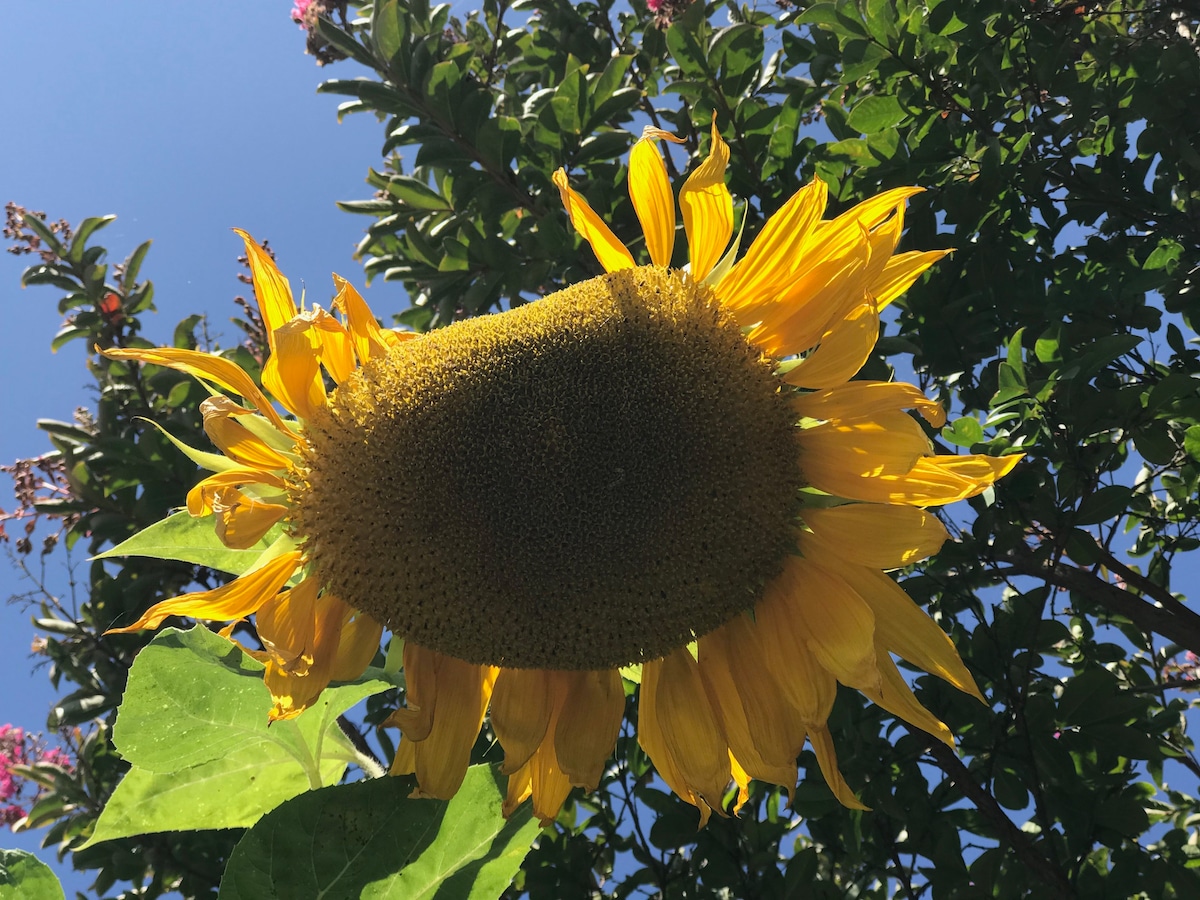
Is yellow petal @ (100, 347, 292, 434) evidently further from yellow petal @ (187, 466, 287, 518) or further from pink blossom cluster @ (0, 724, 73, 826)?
pink blossom cluster @ (0, 724, 73, 826)

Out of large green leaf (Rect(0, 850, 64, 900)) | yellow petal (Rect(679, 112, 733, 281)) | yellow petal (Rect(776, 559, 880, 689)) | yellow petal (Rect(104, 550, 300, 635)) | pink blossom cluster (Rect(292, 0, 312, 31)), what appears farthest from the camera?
pink blossom cluster (Rect(292, 0, 312, 31))

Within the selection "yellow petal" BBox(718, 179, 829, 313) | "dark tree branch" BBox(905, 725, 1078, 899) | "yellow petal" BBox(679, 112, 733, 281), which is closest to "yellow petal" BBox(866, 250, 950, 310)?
"yellow petal" BBox(718, 179, 829, 313)

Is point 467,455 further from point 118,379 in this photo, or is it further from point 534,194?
point 118,379

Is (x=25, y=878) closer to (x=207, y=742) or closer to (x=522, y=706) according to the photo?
(x=207, y=742)

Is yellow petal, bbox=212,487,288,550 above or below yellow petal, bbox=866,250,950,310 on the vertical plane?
above

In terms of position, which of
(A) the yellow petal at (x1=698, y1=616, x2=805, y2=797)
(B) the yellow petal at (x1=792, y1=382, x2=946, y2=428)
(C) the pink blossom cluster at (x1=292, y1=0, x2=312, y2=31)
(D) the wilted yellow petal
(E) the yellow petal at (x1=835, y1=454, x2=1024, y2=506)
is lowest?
(A) the yellow petal at (x1=698, y1=616, x2=805, y2=797)

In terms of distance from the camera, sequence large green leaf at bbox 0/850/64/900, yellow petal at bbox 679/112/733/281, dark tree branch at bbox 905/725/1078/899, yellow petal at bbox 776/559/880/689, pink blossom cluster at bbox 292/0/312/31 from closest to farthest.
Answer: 1. large green leaf at bbox 0/850/64/900
2. yellow petal at bbox 776/559/880/689
3. yellow petal at bbox 679/112/733/281
4. dark tree branch at bbox 905/725/1078/899
5. pink blossom cluster at bbox 292/0/312/31
